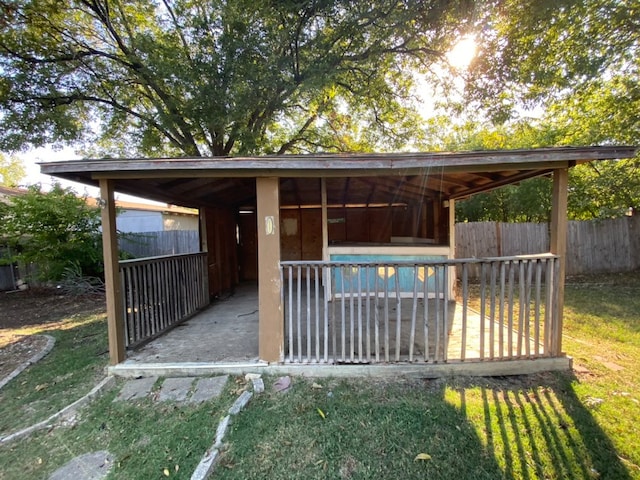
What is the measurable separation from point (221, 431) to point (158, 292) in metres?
2.64

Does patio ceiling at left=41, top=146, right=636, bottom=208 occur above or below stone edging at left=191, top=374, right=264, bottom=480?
above

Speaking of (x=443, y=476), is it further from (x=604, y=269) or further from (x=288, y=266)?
(x=604, y=269)

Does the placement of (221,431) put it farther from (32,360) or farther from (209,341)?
(32,360)

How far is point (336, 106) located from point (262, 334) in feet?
29.9

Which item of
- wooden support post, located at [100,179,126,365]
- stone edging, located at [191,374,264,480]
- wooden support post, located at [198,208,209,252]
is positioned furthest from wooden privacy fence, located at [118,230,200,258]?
stone edging, located at [191,374,264,480]

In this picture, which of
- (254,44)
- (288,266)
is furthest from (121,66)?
(288,266)

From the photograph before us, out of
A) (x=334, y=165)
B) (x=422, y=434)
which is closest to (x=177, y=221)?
(x=334, y=165)

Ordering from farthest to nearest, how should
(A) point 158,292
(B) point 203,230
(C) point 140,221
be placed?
(C) point 140,221
(B) point 203,230
(A) point 158,292

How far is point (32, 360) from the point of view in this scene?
4172 millimetres

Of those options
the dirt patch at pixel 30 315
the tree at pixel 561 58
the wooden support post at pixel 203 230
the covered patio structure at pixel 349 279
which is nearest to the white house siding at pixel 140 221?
the dirt patch at pixel 30 315

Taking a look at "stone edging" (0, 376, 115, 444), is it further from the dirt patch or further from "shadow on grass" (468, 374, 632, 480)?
"shadow on grass" (468, 374, 632, 480)

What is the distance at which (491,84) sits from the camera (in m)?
7.28

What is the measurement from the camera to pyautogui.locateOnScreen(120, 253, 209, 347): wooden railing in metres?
3.83

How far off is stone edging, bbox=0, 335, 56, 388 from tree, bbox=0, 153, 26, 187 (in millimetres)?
28417
